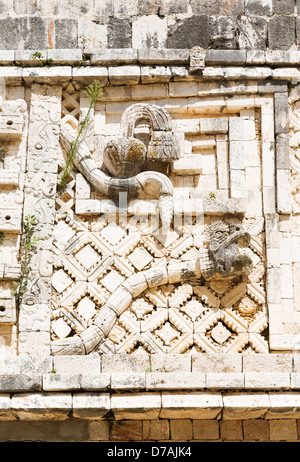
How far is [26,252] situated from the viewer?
993 cm

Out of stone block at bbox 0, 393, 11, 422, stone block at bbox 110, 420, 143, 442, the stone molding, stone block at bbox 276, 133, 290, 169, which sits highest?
the stone molding

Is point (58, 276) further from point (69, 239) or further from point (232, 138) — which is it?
point (232, 138)

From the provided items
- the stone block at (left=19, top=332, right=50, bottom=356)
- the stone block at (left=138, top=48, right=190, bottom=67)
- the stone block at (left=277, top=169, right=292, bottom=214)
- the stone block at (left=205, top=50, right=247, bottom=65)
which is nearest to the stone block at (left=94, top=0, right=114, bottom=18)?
the stone block at (left=138, top=48, right=190, bottom=67)

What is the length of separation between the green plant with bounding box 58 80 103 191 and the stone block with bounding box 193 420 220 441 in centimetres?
292

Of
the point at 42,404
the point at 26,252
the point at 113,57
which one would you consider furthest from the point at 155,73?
the point at 42,404

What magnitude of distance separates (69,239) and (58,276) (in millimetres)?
425

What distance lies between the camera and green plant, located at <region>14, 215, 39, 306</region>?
9.74 metres

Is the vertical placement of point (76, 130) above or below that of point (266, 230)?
above

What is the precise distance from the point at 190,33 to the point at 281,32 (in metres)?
1.05

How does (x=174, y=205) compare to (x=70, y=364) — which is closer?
(x=70, y=364)

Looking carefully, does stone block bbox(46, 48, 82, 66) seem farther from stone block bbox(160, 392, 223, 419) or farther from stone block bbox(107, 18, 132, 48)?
stone block bbox(160, 392, 223, 419)

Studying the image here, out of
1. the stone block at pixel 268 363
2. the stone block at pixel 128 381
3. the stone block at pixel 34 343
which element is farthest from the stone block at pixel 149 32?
the stone block at pixel 128 381

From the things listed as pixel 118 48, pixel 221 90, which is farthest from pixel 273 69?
pixel 118 48

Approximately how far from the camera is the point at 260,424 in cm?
973
